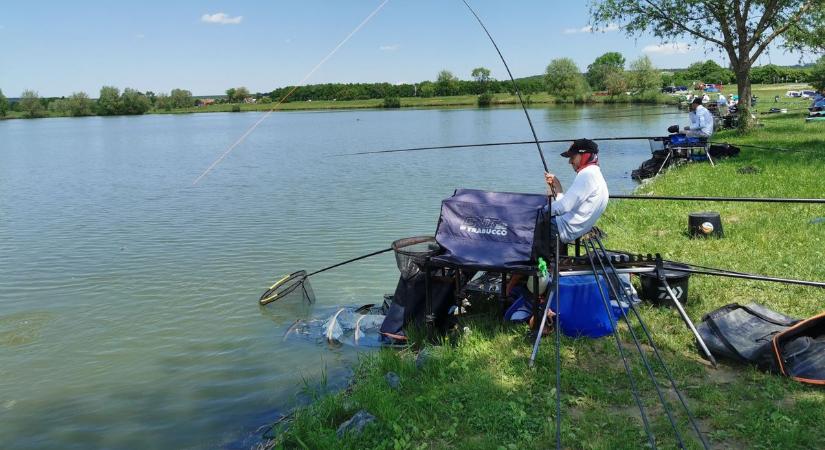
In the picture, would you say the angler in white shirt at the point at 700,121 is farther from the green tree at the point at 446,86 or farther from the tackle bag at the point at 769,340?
the green tree at the point at 446,86

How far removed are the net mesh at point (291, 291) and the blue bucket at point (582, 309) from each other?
3.60 metres

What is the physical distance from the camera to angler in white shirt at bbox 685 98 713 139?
573 inches

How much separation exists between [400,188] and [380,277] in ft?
26.3

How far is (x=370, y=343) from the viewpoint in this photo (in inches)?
245

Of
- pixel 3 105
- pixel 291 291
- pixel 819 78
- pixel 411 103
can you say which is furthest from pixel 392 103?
pixel 291 291

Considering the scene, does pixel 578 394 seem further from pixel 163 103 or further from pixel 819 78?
pixel 163 103

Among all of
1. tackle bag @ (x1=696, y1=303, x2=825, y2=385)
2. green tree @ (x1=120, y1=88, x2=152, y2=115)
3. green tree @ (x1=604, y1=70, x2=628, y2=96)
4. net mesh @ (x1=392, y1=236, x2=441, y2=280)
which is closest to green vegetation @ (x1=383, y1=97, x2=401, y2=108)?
green tree @ (x1=604, y1=70, x2=628, y2=96)

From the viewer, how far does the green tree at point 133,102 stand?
4262 inches

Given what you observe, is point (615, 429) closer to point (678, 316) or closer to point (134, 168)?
point (678, 316)

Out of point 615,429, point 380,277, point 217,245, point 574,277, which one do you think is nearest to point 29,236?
point 217,245

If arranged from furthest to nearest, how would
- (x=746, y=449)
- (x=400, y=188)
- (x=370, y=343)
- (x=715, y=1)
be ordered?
(x=715, y=1) < (x=400, y=188) < (x=370, y=343) < (x=746, y=449)

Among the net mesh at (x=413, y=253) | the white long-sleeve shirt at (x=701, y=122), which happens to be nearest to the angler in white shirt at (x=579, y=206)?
the net mesh at (x=413, y=253)

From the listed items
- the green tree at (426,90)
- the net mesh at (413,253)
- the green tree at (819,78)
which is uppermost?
the green tree at (426,90)

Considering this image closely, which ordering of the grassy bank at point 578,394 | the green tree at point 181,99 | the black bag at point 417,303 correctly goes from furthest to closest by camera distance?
1. the green tree at point 181,99
2. the black bag at point 417,303
3. the grassy bank at point 578,394
